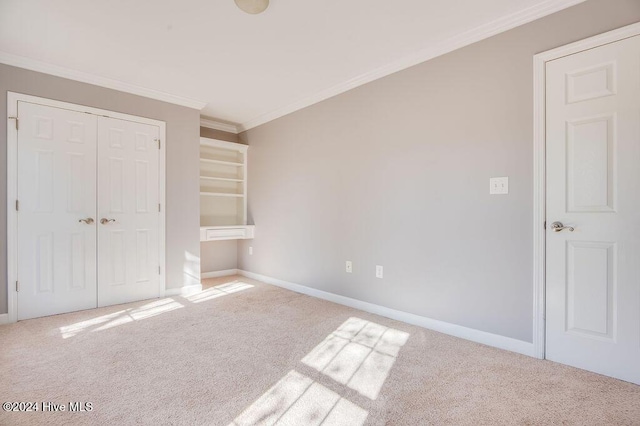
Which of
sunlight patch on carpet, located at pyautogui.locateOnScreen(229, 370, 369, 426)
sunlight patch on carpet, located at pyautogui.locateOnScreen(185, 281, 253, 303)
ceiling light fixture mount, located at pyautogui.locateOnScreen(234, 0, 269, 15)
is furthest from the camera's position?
sunlight patch on carpet, located at pyautogui.locateOnScreen(185, 281, 253, 303)

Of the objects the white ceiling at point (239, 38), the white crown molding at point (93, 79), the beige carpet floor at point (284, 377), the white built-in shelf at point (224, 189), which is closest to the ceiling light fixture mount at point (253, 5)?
the white ceiling at point (239, 38)

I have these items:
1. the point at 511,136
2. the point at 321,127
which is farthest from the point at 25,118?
the point at 511,136

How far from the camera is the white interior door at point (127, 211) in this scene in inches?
130

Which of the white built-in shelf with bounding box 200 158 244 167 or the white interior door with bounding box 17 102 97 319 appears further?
the white built-in shelf with bounding box 200 158 244 167

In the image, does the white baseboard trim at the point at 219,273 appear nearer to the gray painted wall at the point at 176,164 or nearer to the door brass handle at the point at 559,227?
the gray painted wall at the point at 176,164

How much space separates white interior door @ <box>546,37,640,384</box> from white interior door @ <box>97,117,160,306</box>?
12.6 ft

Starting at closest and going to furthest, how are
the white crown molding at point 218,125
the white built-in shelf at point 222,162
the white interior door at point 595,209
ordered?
the white interior door at point 595,209 < the white built-in shelf at point 222,162 < the white crown molding at point 218,125

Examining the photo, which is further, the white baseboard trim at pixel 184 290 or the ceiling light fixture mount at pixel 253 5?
the white baseboard trim at pixel 184 290

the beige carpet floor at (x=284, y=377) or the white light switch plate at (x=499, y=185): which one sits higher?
the white light switch plate at (x=499, y=185)

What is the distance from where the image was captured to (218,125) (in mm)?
4828

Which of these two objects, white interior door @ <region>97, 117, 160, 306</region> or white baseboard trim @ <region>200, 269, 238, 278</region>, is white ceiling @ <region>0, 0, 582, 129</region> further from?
white baseboard trim @ <region>200, 269, 238, 278</region>

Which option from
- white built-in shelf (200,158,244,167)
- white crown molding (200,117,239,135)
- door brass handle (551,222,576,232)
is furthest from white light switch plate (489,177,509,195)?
white crown molding (200,117,239,135)

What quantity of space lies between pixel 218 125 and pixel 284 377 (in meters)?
4.01

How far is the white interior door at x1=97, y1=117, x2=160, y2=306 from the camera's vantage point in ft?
10.8
